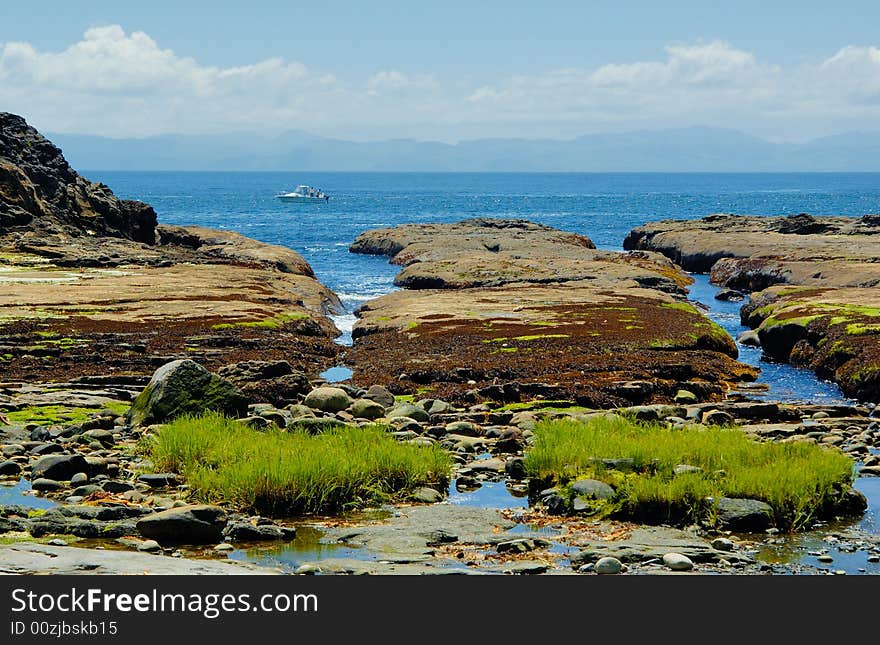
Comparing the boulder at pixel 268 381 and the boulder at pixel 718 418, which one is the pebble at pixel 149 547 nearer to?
the boulder at pixel 268 381

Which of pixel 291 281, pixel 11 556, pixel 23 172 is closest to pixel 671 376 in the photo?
pixel 11 556

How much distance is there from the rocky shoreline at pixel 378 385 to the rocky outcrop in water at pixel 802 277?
0.27 meters

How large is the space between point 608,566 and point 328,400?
1458 centimetres

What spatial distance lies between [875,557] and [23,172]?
254 ft

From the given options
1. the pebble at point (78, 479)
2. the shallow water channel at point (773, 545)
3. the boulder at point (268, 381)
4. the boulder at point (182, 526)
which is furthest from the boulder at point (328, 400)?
the boulder at point (182, 526)

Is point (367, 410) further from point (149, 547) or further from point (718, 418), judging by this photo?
point (149, 547)

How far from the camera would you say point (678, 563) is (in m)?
14.6

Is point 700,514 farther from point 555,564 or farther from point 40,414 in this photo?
point 40,414

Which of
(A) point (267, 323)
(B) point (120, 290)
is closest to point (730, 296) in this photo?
(A) point (267, 323)

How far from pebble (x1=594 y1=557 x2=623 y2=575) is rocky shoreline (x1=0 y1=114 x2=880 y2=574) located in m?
0.02

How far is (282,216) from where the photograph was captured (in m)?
197

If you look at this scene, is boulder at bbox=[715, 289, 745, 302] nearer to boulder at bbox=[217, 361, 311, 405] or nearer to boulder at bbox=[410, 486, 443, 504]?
boulder at bbox=[217, 361, 311, 405]

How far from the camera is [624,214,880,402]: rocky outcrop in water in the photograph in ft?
130

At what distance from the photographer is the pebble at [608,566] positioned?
47.0 feet
